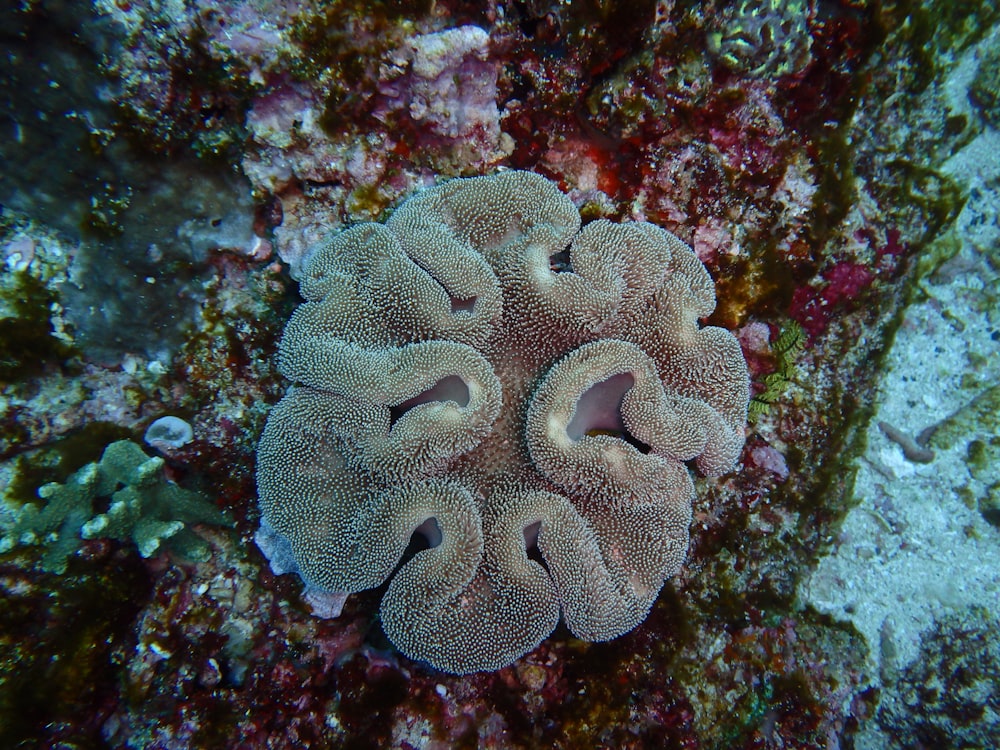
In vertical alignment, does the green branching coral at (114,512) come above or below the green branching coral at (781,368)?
below

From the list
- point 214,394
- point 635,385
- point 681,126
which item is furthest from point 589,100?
point 214,394

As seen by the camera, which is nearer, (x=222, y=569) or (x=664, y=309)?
(x=664, y=309)

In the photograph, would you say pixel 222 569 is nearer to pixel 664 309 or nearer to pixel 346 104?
pixel 346 104

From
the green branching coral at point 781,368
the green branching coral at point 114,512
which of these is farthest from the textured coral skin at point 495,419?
the green branching coral at point 781,368

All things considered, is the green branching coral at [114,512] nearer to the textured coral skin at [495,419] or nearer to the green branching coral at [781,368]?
the textured coral skin at [495,419]

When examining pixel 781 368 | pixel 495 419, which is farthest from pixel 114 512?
pixel 781 368

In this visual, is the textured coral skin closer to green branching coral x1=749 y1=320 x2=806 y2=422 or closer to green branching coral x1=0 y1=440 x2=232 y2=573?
green branching coral x1=0 y1=440 x2=232 y2=573

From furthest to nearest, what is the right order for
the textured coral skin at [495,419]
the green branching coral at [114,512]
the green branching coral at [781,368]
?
1. the green branching coral at [781,368]
2. the green branching coral at [114,512]
3. the textured coral skin at [495,419]
